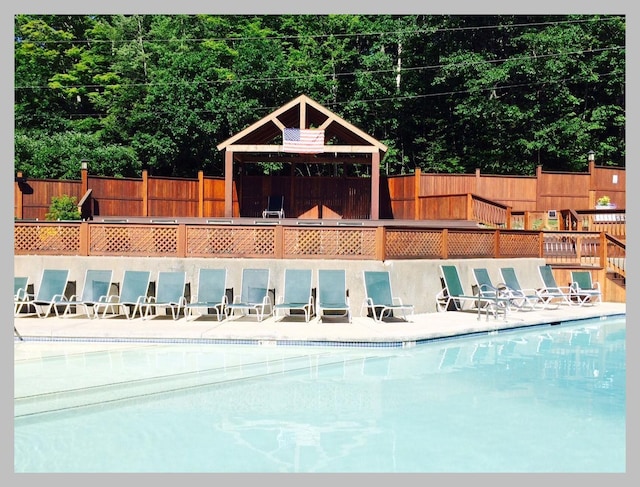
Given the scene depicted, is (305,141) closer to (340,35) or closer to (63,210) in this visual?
(63,210)

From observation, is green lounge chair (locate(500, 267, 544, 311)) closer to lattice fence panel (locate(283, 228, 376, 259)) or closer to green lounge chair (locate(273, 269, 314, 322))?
lattice fence panel (locate(283, 228, 376, 259))

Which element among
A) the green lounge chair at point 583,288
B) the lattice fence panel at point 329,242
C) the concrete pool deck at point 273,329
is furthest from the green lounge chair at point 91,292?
the green lounge chair at point 583,288

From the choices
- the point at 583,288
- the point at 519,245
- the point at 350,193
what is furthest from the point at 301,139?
the point at 583,288

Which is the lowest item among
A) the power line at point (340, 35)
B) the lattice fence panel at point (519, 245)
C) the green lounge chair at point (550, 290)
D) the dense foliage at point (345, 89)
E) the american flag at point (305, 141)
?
the green lounge chair at point (550, 290)

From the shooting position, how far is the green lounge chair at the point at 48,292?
12.1 meters

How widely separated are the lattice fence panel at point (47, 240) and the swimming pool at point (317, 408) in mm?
3373

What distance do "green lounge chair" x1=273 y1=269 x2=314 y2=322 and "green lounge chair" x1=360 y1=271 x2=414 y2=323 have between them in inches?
44.9

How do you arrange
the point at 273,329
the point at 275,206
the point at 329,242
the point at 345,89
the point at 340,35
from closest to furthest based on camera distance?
1. the point at 273,329
2. the point at 329,242
3. the point at 275,206
4. the point at 345,89
5. the point at 340,35

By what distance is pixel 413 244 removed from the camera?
13.4 meters

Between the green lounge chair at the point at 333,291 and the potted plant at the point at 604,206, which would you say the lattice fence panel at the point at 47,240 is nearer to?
the green lounge chair at the point at 333,291

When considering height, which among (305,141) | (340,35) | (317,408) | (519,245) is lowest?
(317,408)

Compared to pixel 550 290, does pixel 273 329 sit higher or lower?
lower

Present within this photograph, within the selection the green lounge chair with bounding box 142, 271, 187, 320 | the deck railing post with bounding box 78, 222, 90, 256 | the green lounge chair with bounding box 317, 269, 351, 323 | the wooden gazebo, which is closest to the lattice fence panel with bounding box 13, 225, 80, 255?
the deck railing post with bounding box 78, 222, 90, 256

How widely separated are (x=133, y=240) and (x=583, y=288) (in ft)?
36.4
